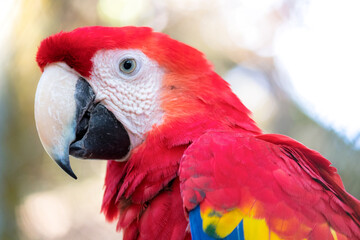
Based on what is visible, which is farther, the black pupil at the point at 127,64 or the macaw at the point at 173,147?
the black pupil at the point at 127,64

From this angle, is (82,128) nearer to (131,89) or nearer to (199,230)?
(131,89)

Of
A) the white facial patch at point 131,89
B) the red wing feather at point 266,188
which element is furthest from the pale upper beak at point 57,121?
the red wing feather at point 266,188

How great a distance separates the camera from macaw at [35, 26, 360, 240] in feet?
3.17

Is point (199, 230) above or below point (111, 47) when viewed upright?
below

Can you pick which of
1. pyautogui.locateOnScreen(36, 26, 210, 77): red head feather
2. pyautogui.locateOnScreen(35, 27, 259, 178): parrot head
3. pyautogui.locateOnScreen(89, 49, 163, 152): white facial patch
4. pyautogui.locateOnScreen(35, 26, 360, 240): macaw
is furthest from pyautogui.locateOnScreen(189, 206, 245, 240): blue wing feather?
pyautogui.locateOnScreen(36, 26, 210, 77): red head feather

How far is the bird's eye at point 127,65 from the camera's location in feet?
4.16

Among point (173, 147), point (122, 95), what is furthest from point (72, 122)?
point (173, 147)

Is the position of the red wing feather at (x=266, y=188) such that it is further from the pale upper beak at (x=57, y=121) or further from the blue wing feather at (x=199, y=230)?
the pale upper beak at (x=57, y=121)

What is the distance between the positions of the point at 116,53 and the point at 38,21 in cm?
165

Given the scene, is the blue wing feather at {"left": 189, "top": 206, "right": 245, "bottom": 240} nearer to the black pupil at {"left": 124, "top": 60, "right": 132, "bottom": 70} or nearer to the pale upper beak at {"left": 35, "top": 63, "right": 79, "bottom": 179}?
the pale upper beak at {"left": 35, "top": 63, "right": 79, "bottom": 179}

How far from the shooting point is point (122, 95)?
1.25 metres

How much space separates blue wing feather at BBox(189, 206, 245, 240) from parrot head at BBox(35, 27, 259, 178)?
26 centimetres

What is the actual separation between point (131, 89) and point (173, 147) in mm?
268

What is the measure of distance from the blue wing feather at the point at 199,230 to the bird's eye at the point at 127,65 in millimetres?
560
